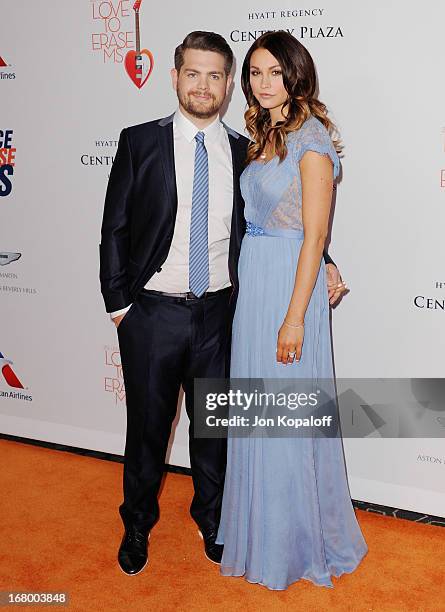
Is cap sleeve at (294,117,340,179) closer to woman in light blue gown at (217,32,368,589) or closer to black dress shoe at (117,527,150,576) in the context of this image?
woman in light blue gown at (217,32,368,589)

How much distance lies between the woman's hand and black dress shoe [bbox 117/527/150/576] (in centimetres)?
101

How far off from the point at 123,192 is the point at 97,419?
1.73m

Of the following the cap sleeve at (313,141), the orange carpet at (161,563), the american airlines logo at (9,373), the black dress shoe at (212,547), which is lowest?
the orange carpet at (161,563)

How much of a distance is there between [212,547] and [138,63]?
2288 millimetres

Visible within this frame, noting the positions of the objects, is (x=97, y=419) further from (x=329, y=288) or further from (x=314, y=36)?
(x=314, y=36)

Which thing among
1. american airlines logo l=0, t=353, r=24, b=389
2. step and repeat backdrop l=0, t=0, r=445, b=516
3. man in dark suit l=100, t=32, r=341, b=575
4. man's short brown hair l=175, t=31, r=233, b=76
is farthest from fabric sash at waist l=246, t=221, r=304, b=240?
american airlines logo l=0, t=353, r=24, b=389

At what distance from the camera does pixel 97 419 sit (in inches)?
162

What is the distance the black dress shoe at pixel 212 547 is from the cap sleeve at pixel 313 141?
5.19 feet

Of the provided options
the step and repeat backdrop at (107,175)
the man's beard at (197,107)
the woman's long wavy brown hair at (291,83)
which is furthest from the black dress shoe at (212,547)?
the man's beard at (197,107)

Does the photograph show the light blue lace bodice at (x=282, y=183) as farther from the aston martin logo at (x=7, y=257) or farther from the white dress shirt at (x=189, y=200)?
the aston martin logo at (x=7, y=257)

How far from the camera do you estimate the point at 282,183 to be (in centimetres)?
259

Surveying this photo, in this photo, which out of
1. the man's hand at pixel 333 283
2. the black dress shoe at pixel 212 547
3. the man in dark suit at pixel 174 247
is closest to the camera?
the man in dark suit at pixel 174 247

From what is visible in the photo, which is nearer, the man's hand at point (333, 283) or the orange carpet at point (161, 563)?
the orange carpet at point (161, 563)

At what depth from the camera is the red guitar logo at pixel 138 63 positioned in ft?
11.8
